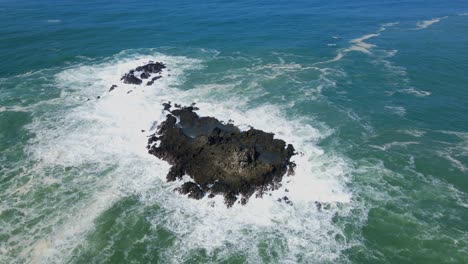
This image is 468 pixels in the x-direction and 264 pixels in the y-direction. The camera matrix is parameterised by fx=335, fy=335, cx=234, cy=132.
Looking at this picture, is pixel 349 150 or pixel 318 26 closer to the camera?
pixel 349 150

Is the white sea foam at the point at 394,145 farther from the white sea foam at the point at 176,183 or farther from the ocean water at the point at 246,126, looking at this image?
the white sea foam at the point at 176,183

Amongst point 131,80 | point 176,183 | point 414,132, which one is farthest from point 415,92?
point 131,80

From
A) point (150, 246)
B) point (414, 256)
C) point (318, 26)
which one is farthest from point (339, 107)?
point (318, 26)

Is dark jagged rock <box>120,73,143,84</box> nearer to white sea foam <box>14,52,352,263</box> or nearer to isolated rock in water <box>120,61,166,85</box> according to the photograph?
isolated rock in water <box>120,61,166,85</box>

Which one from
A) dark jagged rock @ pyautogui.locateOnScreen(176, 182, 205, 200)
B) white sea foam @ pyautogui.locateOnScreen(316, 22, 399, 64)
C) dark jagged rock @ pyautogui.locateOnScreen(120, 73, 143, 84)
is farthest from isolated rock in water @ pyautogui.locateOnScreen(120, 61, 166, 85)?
white sea foam @ pyautogui.locateOnScreen(316, 22, 399, 64)

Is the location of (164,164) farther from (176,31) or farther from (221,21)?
(221,21)

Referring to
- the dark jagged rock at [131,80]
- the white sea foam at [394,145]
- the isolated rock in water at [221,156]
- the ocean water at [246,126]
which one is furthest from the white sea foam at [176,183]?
the white sea foam at [394,145]
